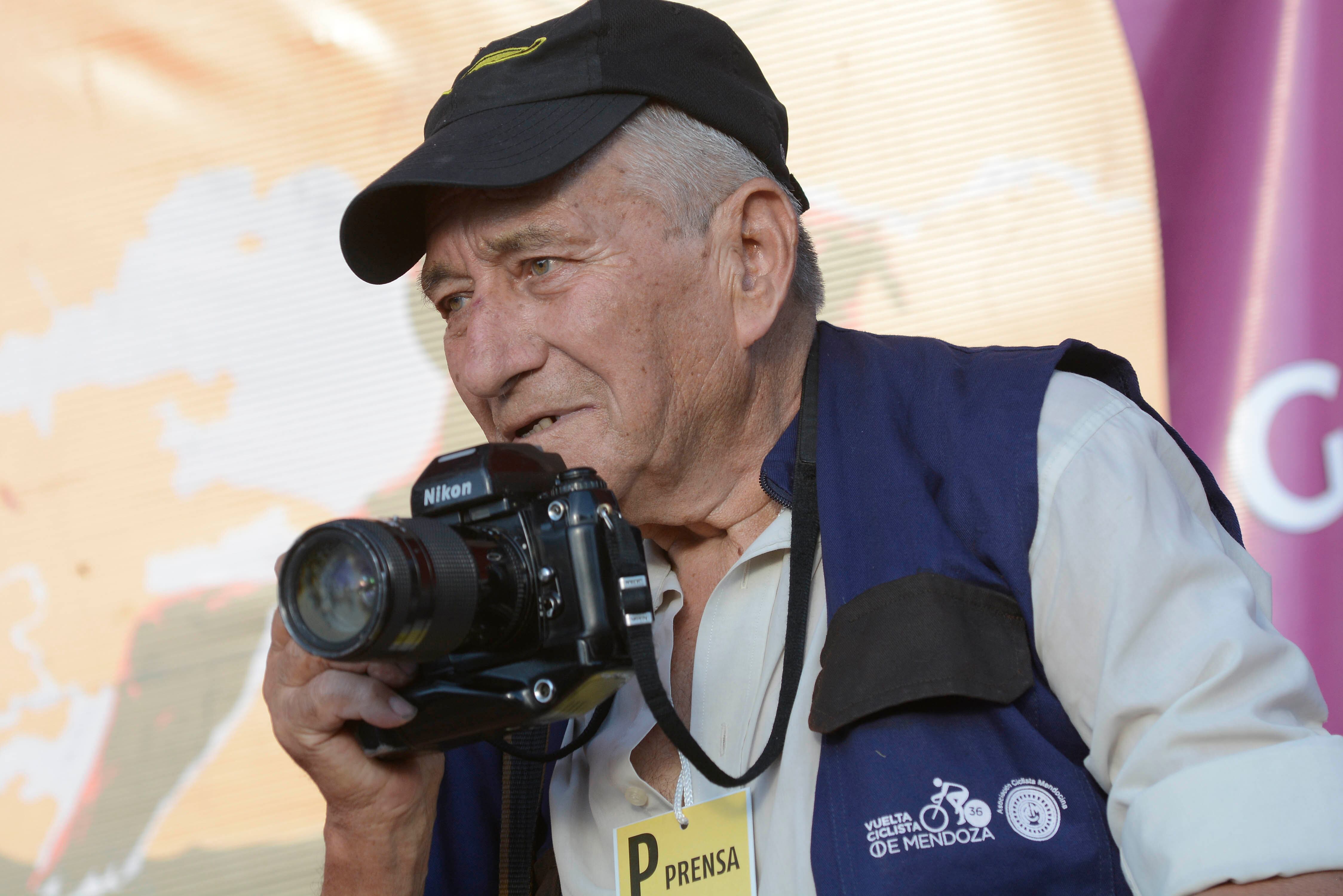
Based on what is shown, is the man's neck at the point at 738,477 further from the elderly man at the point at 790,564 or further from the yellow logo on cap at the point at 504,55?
the yellow logo on cap at the point at 504,55

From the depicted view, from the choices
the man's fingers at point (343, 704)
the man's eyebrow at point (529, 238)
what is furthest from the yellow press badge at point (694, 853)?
the man's eyebrow at point (529, 238)

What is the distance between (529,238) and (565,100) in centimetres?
14

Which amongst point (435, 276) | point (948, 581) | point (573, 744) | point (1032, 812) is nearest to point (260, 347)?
point (435, 276)

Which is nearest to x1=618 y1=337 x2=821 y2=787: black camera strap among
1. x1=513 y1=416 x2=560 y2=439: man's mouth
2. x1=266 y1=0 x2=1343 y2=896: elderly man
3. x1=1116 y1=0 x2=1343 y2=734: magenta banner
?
x1=266 y1=0 x2=1343 y2=896: elderly man

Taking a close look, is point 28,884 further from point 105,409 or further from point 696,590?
point 696,590

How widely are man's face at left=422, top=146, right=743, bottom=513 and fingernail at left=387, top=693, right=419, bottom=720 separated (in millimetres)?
251

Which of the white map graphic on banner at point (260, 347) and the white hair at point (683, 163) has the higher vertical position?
the white hair at point (683, 163)

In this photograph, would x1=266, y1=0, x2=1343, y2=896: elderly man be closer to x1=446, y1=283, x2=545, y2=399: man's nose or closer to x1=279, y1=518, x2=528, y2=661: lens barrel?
x1=446, y1=283, x2=545, y2=399: man's nose

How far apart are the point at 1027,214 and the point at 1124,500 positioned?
913 mm

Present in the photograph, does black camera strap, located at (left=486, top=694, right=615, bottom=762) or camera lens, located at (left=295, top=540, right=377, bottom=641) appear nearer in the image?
camera lens, located at (left=295, top=540, right=377, bottom=641)

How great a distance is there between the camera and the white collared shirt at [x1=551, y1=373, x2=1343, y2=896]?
0.70 m

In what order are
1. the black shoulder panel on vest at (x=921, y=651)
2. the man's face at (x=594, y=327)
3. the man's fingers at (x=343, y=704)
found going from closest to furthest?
the black shoulder panel on vest at (x=921, y=651)
the man's fingers at (x=343, y=704)
the man's face at (x=594, y=327)

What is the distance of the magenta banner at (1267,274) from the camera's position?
1455mm

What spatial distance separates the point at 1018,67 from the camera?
1637 mm
